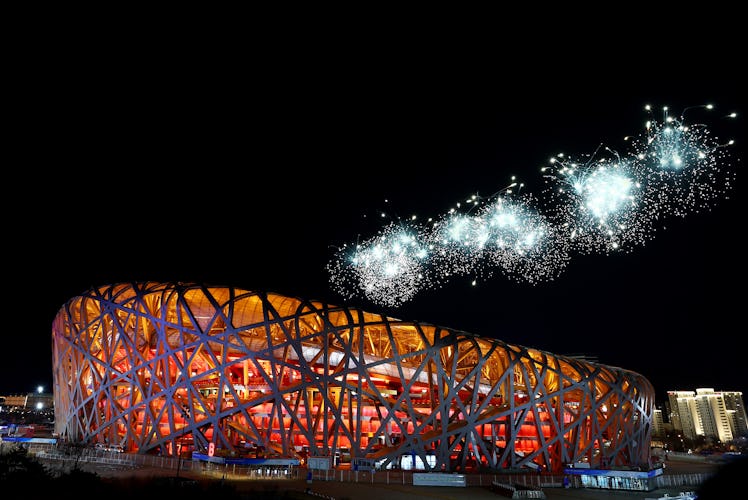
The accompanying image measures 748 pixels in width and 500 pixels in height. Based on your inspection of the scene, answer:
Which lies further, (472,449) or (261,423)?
(261,423)

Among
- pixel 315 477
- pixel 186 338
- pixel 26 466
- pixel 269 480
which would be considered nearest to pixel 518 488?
pixel 315 477

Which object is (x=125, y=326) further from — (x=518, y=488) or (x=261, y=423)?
(x=518, y=488)

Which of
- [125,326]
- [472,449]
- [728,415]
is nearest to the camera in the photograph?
[472,449]

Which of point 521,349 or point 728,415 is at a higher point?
point 521,349

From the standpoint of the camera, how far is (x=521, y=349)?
144ft

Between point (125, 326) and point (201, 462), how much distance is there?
1620 centimetres

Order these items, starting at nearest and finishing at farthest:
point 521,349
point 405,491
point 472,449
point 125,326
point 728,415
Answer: point 405,491, point 472,449, point 125,326, point 521,349, point 728,415

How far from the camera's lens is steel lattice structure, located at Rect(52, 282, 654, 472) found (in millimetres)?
36594

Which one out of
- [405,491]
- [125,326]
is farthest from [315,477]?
[125,326]

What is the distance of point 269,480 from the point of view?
2600cm

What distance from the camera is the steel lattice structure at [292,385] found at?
36.6 meters

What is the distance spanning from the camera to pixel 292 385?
36969 millimetres

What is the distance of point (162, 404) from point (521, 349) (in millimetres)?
31090

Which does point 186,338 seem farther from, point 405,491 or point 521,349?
point 521,349
